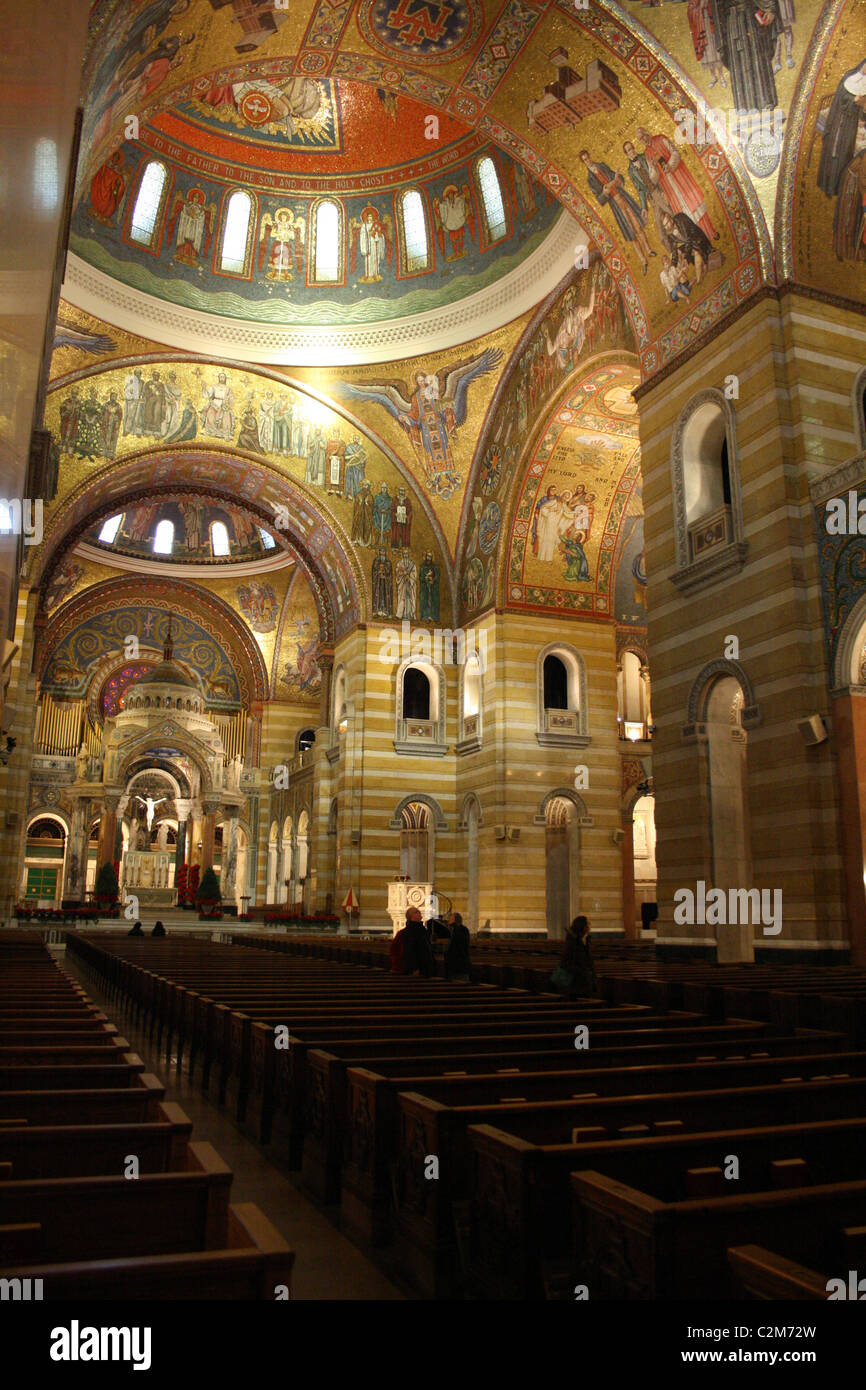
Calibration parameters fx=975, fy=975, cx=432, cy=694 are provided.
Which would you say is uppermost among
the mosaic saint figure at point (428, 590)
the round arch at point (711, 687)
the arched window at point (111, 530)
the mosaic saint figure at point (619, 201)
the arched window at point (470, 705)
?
the arched window at point (111, 530)

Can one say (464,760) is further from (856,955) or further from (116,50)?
(116,50)

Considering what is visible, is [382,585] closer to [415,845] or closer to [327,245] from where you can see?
[415,845]

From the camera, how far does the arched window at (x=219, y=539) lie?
37.5 metres

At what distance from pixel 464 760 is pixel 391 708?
7.80ft

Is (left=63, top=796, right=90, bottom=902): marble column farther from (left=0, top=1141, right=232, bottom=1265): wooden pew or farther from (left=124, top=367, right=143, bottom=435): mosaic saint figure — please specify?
(left=0, top=1141, right=232, bottom=1265): wooden pew

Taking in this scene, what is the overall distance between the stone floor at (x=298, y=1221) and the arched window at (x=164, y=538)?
3292 cm

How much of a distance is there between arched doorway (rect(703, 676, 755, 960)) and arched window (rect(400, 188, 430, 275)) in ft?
48.9

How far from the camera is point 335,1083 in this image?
Result: 12.9 ft

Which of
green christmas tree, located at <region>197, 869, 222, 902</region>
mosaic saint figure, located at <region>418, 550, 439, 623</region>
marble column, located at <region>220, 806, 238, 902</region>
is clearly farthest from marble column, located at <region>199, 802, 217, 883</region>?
mosaic saint figure, located at <region>418, 550, 439, 623</region>

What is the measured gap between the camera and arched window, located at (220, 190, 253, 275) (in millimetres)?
23375

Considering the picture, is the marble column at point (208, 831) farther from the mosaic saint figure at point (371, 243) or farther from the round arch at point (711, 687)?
the round arch at point (711, 687)

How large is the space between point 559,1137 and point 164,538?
3612cm

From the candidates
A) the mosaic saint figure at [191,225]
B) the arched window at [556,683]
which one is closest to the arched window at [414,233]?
the mosaic saint figure at [191,225]

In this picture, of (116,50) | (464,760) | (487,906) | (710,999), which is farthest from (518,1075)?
(464,760)
